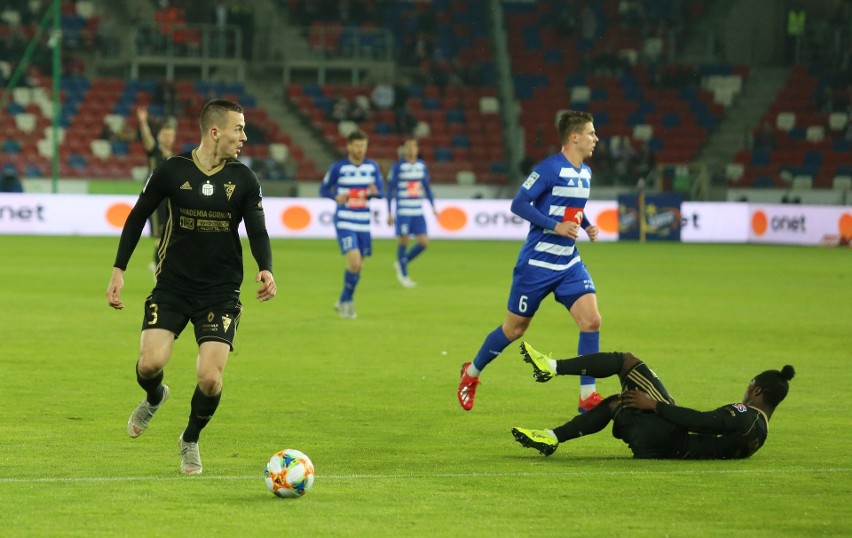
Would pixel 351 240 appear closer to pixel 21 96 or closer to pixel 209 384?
pixel 209 384

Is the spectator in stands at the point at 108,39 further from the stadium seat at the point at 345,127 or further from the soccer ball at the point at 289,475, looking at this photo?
the soccer ball at the point at 289,475

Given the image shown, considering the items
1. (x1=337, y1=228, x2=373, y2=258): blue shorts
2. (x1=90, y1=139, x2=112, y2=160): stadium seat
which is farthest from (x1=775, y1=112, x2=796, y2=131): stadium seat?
(x1=337, y1=228, x2=373, y2=258): blue shorts

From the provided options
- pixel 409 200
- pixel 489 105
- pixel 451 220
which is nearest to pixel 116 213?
pixel 451 220

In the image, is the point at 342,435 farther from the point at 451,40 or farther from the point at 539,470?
the point at 451,40

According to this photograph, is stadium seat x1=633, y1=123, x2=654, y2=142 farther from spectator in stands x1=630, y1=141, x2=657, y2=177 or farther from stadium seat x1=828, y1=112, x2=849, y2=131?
stadium seat x1=828, y1=112, x2=849, y2=131

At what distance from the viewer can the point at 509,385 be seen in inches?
460

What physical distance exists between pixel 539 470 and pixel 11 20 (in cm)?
3744

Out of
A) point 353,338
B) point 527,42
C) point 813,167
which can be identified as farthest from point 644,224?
point 353,338

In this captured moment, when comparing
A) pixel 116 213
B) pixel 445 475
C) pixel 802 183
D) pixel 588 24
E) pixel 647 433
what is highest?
pixel 588 24

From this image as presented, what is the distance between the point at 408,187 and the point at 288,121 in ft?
63.8

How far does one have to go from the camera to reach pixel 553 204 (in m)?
10.0

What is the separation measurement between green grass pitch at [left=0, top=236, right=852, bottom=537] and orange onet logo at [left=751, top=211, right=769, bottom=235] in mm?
14208

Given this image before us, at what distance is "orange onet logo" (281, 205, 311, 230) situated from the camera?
111ft

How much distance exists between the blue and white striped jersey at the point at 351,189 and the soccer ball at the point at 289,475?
34.3 feet
